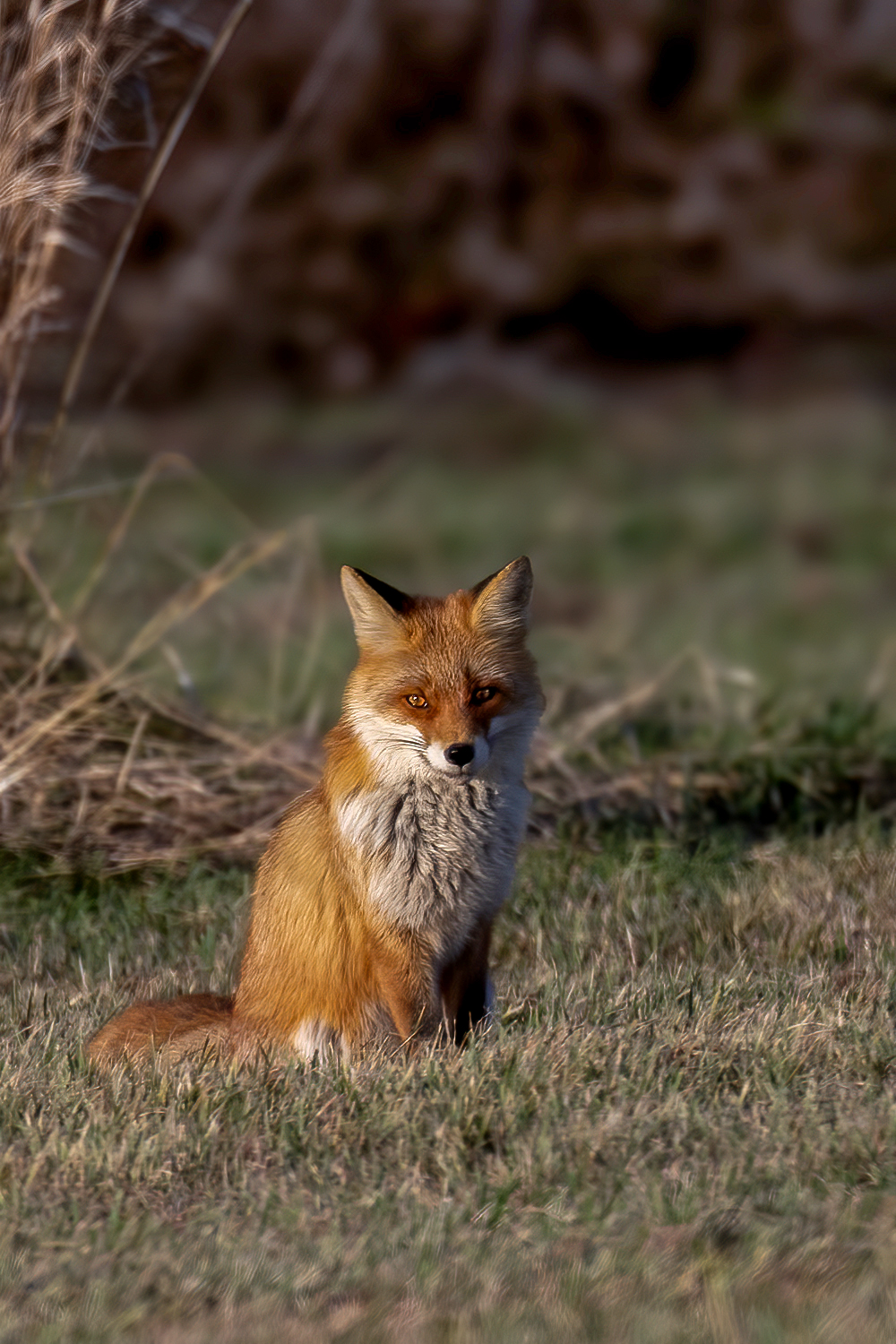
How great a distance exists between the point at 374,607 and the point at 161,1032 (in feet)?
3.60

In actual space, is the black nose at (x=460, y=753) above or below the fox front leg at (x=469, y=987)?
above

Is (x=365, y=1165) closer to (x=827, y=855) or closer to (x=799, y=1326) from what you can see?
(x=799, y=1326)

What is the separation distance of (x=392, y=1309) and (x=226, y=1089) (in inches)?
35.8

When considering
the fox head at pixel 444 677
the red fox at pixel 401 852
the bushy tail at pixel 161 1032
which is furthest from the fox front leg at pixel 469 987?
the bushy tail at pixel 161 1032

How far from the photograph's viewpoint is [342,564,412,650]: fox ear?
3559mm

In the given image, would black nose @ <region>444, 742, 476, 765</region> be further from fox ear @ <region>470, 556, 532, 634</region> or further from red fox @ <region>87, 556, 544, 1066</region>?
fox ear @ <region>470, 556, 532, 634</region>

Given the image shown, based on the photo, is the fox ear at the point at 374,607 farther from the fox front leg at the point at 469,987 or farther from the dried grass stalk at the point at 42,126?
the dried grass stalk at the point at 42,126

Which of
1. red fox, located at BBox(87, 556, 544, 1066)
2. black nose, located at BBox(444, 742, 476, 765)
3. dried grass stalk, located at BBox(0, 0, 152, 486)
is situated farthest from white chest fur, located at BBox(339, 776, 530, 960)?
dried grass stalk, located at BBox(0, 0, 152, 486)

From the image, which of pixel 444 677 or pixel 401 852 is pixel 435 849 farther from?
pixel 444 677

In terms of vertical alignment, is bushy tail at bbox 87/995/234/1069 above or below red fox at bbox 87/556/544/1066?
below

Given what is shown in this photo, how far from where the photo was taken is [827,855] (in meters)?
5.22

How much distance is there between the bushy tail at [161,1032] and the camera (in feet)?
11.7

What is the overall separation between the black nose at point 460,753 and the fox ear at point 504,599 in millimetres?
347

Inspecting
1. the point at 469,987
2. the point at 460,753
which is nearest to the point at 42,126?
the point at 460,753
